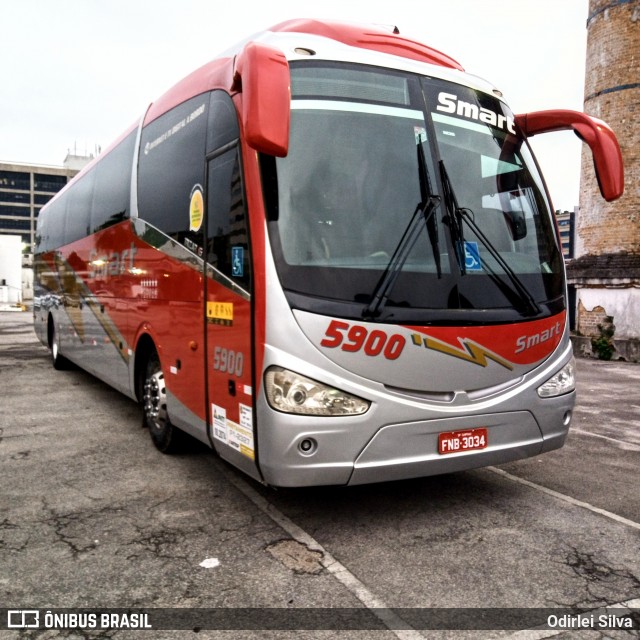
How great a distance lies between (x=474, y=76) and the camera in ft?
15.8

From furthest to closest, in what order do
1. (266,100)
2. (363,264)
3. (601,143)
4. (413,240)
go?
(601,143), (413,240), (363,264), (266,100)

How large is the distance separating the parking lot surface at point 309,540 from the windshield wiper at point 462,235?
61.7 inches

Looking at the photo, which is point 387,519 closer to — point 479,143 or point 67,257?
point 479,143

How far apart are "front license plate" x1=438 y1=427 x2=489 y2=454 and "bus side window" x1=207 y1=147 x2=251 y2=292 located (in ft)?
5.14

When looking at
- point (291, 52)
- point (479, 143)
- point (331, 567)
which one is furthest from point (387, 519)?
point (291, 52)

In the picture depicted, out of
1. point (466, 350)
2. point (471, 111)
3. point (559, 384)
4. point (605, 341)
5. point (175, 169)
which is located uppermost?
point (471, 111)

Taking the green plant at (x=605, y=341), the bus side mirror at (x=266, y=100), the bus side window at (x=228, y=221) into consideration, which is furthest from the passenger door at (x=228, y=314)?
the green plant at (x=605, y=341)

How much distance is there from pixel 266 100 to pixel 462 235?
1.55 m

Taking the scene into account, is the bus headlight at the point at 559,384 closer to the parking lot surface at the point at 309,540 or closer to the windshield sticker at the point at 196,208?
the parking lot surface at the point at 309,540

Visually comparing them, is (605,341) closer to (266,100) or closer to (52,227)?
(52,227)

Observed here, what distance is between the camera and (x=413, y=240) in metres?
3.94

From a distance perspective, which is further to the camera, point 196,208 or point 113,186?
point 113,186

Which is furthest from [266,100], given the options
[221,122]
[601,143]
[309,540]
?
[601,143]

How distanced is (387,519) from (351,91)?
2.88 meters
